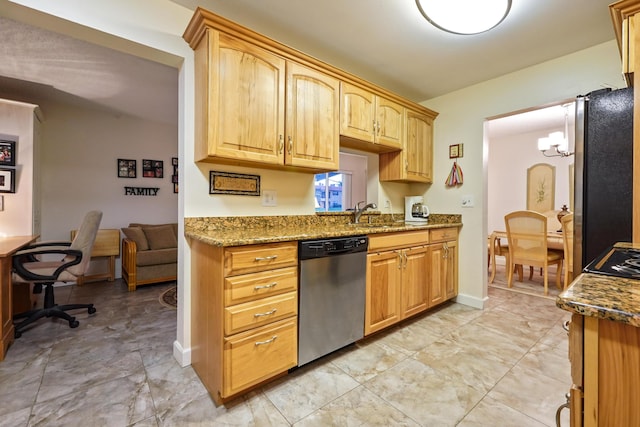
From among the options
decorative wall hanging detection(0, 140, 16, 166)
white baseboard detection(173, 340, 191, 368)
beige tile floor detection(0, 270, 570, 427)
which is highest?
decorative wall hanging detection(0, 140, 16, 166)

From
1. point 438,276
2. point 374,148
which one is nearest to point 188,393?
point 438,276

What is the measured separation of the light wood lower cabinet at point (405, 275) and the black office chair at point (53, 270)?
2.60 meters

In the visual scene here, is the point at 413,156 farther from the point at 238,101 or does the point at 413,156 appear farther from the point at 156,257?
the point at 156,257

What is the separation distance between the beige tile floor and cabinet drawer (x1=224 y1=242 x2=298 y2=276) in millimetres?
734

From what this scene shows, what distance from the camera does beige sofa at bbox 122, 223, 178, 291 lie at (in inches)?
Answer: 141

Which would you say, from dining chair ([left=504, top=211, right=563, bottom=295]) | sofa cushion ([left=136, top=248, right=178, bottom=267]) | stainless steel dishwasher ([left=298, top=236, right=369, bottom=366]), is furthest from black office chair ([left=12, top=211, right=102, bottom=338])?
dining chair ([left=504, top=211, right=563, bottom=295])

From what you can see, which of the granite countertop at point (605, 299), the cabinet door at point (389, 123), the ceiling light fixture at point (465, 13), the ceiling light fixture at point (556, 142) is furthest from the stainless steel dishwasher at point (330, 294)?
the ceiling light fixture at point (556, 142)

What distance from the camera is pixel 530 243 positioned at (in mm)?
3547

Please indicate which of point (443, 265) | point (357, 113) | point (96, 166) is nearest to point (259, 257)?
point (357, 113)

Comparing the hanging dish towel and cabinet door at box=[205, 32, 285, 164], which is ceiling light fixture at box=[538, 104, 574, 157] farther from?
cabinet door at box=[205, 32, 285, 164]

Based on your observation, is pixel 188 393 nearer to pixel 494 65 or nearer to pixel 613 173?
pixel 613 173

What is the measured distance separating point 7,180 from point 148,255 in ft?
5.21

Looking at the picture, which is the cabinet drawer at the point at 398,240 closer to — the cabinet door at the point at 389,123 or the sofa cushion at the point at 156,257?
the cabinet door at the point at 389,123

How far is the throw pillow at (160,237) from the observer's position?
154 inches
